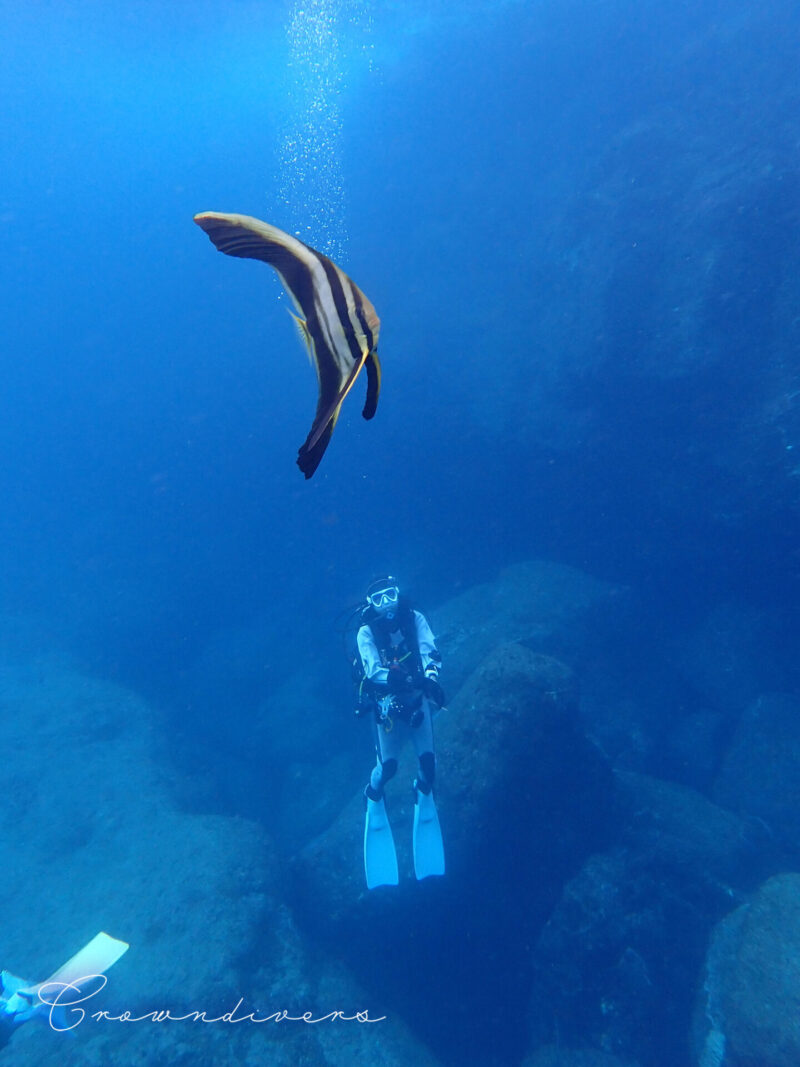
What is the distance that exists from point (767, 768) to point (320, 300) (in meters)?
10.6

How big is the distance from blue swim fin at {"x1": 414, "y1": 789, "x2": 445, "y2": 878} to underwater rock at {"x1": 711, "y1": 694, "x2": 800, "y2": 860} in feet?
16.7

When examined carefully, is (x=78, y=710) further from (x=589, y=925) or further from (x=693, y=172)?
(x=693, y=172)

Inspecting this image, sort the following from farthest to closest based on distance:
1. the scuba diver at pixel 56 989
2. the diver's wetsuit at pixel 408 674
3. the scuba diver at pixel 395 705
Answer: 1. the diver's wetsuit at pixel 408 674
2. the scuba diver at pixel 395 705
3. the scuba diver at pixel 56 989

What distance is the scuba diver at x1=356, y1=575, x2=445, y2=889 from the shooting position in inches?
257

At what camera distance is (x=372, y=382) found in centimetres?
84

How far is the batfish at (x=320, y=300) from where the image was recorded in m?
0.77

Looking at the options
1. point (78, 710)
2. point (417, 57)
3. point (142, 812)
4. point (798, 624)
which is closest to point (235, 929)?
point (142, 812)

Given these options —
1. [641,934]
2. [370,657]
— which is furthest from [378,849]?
[641,934]

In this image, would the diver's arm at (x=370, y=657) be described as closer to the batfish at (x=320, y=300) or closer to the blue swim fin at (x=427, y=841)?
the blue swim fin at (x=427, y=841)

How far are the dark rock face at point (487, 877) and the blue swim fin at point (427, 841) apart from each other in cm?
31

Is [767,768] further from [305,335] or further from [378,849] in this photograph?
[305,335]

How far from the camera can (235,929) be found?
19.3 ft

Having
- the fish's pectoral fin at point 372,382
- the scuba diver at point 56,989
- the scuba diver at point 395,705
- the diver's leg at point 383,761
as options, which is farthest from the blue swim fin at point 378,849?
the fish's pectoral fin at point 372,382

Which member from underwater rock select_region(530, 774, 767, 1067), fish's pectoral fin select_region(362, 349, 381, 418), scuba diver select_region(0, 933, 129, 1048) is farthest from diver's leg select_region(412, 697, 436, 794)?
fish's pectoral fin select_region(362, 349, 381, 418)
